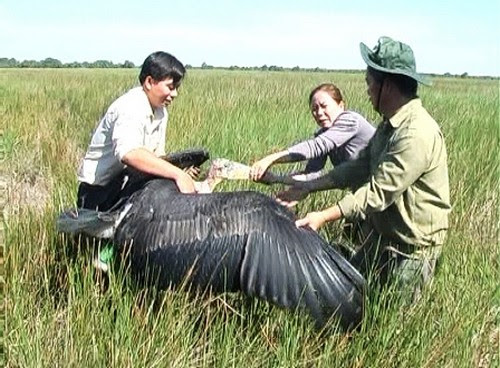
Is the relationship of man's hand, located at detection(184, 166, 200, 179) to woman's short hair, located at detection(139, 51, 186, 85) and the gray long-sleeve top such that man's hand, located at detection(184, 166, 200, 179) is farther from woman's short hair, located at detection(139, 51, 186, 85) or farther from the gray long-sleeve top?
the gray long-sleeve top

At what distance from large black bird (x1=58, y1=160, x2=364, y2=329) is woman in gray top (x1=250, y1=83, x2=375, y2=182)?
100 cm

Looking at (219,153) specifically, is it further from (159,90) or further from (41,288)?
(41,288)

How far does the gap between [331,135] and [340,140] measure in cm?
5

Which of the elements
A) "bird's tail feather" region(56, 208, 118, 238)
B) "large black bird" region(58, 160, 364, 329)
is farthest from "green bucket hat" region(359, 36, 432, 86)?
"bird's tail feather" region(56, 208, 118, 238)

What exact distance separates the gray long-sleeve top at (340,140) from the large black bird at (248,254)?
111cm

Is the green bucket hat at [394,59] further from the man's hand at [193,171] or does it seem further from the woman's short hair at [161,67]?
the man's hand at [193,171]

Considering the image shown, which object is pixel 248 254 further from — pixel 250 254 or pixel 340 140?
pixel 340 140

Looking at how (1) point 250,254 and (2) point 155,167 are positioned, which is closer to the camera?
(1) point 250,254

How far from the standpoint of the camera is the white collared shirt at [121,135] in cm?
289

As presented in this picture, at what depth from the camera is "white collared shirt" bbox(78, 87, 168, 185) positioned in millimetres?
2889

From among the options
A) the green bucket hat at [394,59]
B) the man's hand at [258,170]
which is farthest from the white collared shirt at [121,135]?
the green bucket hat at [394,59]

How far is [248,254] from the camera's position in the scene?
2398mm

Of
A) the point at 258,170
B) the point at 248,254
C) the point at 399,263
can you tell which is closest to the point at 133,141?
the point at 258,170

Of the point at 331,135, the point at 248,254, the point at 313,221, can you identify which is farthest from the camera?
the point at 331,135
